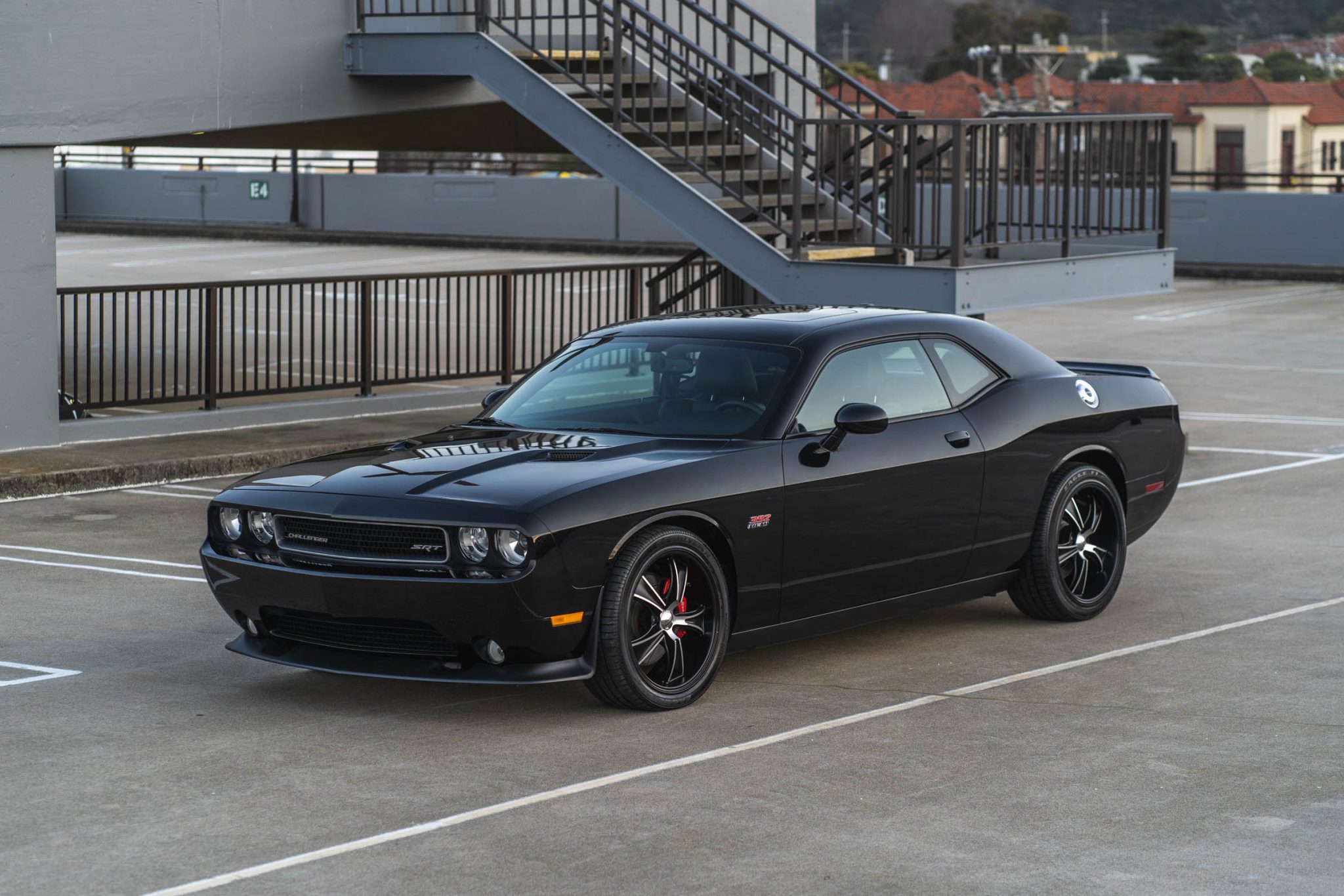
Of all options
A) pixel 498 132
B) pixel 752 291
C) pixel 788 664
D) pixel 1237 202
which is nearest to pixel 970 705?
pixel 788 664

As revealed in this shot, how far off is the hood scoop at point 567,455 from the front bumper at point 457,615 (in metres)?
0.70

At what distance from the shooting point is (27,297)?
13.8 metres

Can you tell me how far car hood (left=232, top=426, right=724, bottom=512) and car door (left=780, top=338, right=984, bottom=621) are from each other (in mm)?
490

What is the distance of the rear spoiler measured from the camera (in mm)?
9656

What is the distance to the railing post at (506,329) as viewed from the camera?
1767cm

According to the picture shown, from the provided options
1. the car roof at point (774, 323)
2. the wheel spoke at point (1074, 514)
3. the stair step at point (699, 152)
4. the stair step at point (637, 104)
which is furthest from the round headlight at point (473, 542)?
the stair step at point (637, 104)

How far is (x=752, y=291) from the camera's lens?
60.8 ft

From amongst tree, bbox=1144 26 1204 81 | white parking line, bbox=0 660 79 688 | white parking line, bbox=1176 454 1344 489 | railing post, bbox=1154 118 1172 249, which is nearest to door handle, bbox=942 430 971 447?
white parking line, bbox=0 660 79 688

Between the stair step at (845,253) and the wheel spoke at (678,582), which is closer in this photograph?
the wheel spoke at (678,582)

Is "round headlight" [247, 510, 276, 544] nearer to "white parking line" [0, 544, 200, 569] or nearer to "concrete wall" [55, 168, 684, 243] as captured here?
"white parking line" [0, 544, 200, 569]

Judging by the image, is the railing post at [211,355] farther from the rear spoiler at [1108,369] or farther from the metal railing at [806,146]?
the rear spoiler at [1108,369]

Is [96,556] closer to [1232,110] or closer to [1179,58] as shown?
[1232,110]

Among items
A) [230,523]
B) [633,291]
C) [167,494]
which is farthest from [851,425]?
[633,291]

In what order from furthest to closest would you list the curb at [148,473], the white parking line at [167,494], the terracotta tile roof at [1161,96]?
the terracotta tile roof at [1161,96] < the white parking line at [167,494] < the curb at [148,473]
